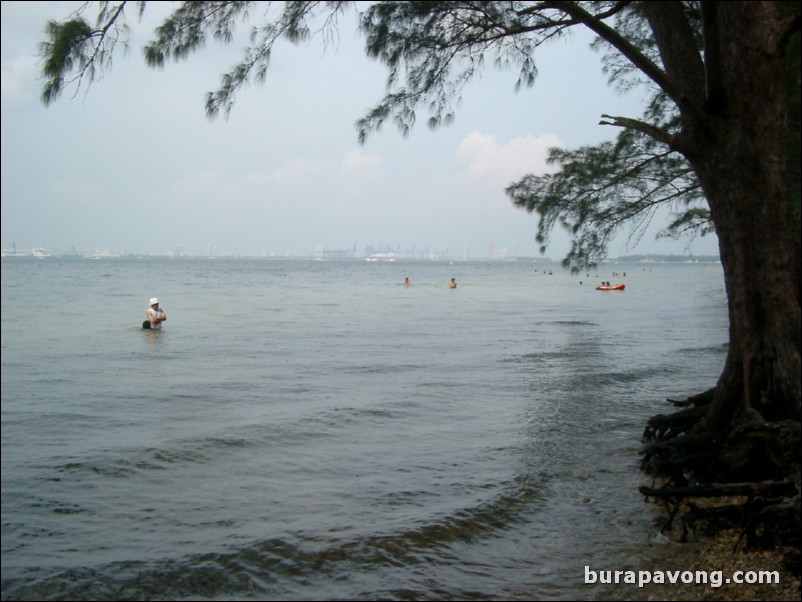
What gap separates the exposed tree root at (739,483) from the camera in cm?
492

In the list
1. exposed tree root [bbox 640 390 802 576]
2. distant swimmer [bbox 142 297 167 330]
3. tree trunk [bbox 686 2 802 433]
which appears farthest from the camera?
distant swimmer [bbox 142 297 167 330]

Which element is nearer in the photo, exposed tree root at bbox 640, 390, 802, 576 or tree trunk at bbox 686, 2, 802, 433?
exposed tree root at bbox 640, 390, 802, 576

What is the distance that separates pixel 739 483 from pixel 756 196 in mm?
2263

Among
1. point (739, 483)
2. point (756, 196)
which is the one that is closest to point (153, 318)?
point (756, 196)

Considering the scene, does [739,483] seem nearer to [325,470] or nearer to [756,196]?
[756,196]

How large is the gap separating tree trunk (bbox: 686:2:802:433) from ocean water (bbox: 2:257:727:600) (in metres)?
1.62

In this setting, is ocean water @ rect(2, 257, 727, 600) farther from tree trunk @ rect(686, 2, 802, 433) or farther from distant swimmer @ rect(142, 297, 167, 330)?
distant swimmer @ rect(142, 297, 167, 330)

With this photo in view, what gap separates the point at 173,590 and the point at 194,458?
11.4 feet

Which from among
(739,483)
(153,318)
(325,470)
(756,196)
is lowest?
(325,470)

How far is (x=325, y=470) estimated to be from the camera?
7.76m

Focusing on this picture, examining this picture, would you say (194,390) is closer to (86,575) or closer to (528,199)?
(528,199)

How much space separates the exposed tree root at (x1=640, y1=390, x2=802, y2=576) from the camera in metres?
4.92

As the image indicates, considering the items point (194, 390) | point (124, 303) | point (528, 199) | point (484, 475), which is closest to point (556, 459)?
point (484, 475)

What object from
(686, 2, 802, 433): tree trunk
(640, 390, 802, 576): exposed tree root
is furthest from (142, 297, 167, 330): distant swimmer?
(686, 2, 802, 433): tree trunk
